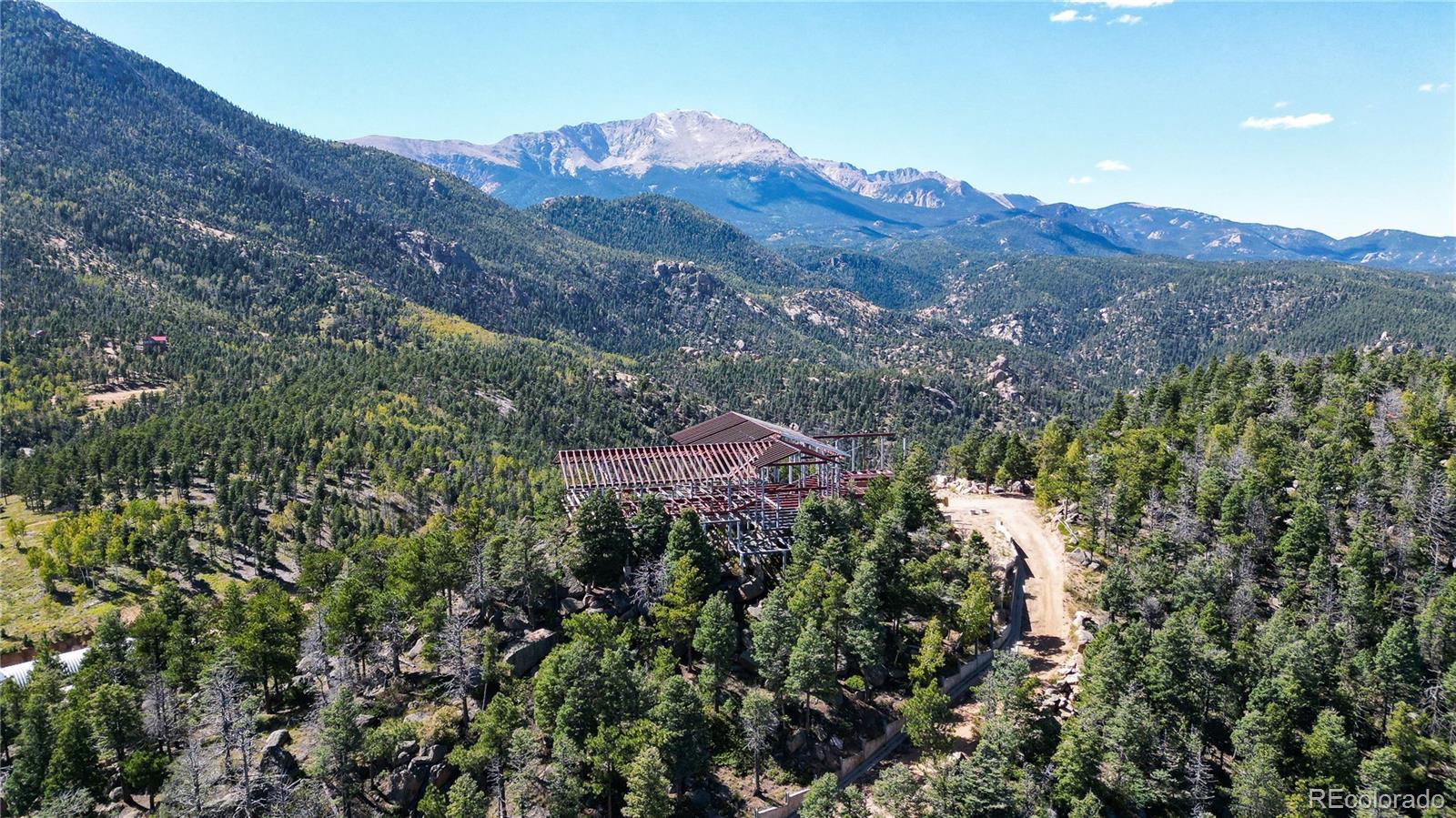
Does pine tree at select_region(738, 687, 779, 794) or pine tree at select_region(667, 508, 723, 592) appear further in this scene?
pine tree at select_region(667, 508, 723, 592)

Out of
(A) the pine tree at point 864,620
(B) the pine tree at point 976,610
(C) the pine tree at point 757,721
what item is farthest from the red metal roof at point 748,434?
(C) the pine tree at point 757,721

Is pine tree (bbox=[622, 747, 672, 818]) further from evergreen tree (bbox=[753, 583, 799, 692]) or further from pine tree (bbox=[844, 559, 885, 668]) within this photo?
pine tree (bbox=[844, 559, 885, 668])

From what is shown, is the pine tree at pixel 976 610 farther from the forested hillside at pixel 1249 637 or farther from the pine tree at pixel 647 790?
A: the pine tree at pixel 647 790

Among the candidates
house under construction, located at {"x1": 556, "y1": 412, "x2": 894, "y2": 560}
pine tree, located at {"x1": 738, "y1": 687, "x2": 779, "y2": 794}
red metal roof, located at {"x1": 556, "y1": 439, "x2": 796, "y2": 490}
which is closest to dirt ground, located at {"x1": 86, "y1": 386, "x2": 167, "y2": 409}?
red metal roof, located at {"x1": 556, "y1": 439, "x2": 796, "y2": 490}

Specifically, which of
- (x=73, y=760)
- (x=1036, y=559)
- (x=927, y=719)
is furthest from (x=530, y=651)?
(x=1036, y=559)

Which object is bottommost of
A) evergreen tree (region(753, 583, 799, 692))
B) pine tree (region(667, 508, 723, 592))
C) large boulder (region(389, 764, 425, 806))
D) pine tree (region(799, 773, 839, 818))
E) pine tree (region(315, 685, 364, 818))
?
large boulder (region(389, 764, 425, 806))

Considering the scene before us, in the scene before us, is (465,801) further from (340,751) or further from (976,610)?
(976,610)
